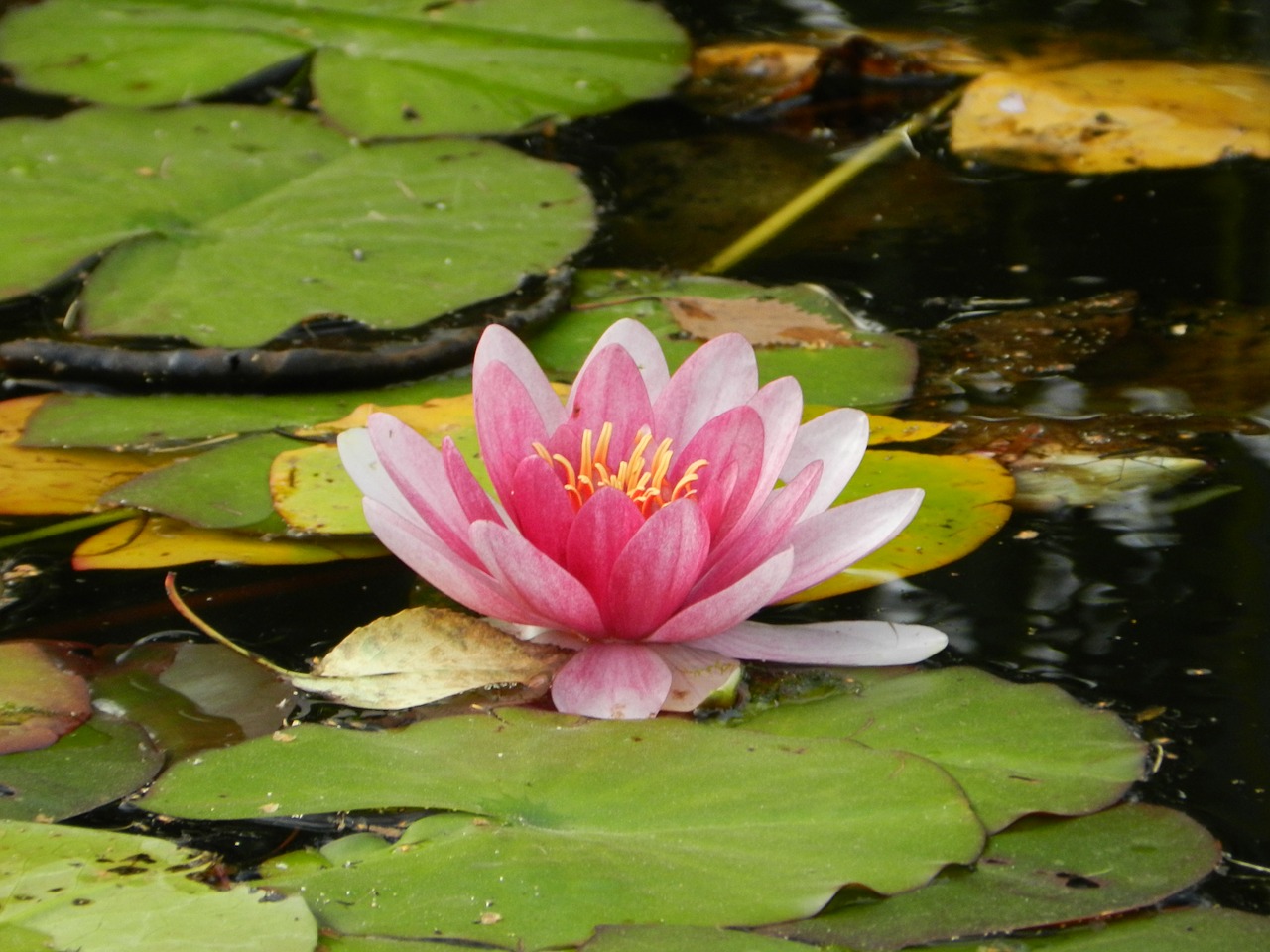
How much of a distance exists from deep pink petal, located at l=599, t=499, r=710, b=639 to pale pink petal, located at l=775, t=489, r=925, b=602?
4.6 inches

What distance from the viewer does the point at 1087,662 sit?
1366 millimetres

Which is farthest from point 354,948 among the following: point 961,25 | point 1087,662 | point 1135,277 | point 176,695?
point 961,25

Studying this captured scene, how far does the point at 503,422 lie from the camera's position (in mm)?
1371

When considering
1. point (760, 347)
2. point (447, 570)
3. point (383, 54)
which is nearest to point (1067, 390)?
point (760, 347)

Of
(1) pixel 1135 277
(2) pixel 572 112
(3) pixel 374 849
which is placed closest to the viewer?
(3) pixel 374 849

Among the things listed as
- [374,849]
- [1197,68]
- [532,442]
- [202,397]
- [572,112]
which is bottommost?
[374,849]

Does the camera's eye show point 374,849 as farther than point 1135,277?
No

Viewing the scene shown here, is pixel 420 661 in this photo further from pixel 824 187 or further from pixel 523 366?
pixel 824 187

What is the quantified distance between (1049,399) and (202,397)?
126cm

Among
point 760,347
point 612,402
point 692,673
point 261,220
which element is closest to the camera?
point 692,673

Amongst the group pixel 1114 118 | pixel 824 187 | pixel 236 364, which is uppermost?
pixel 1114 118

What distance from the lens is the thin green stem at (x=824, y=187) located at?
253 centimetres

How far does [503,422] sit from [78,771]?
0.52 metres

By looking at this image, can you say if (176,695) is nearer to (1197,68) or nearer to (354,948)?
(354,948)
